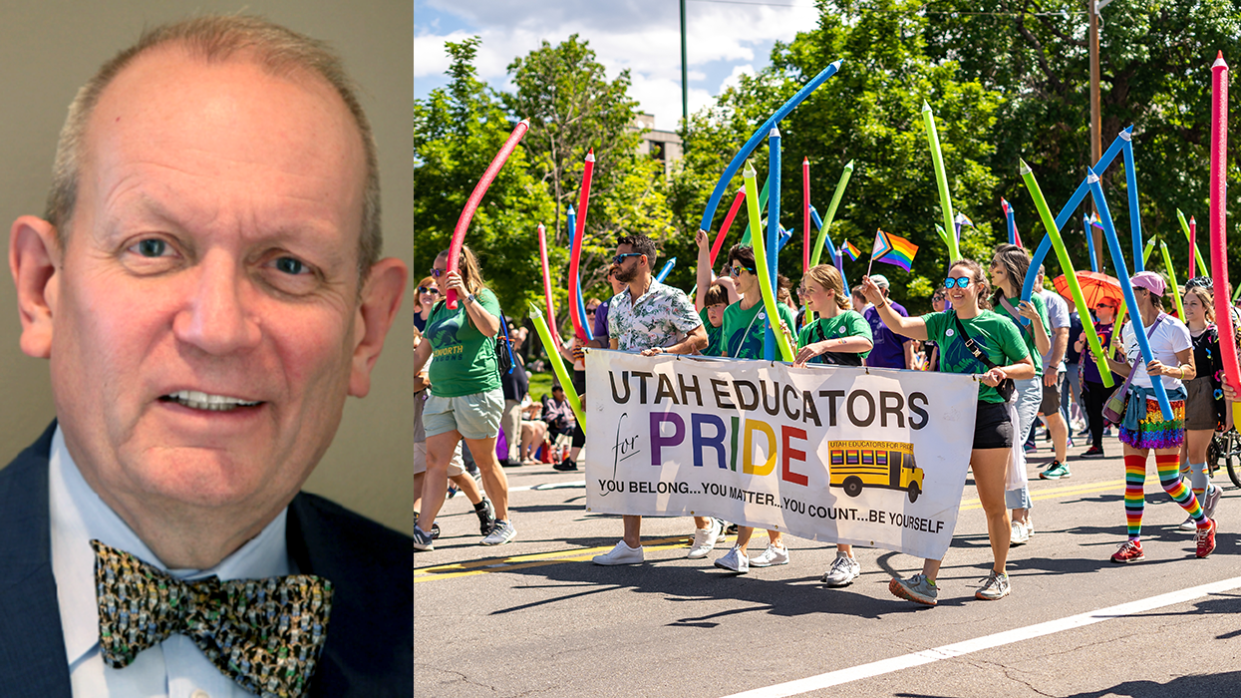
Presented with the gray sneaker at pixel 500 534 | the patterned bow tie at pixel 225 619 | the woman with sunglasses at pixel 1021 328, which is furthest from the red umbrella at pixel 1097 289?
the patterned bow tie at pixel 225 619

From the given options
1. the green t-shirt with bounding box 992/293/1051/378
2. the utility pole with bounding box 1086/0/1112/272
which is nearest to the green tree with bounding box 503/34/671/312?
the utility pole with bounding box 1086/0/1112/272

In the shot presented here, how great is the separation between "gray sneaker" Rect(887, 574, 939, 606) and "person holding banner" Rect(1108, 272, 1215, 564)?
1948mm

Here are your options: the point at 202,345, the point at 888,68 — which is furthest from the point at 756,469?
the point at 888,68

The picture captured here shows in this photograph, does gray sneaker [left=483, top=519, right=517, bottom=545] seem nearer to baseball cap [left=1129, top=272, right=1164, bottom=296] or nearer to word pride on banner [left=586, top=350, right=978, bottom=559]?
word pride on banner [left=586, top=350, right=978, bottom=559]

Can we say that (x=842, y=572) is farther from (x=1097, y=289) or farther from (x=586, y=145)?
(x=586, y=145)

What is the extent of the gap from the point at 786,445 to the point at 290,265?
5176mm

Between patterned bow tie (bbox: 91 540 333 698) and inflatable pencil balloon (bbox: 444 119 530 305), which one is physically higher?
inflatable pencil balloon (bbox: 444 119 530 305)

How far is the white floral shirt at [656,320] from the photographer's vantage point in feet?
23.5

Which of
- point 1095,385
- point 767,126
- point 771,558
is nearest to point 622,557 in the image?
point 771,558

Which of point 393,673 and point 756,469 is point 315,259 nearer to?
point 393,673

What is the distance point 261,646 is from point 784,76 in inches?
1121

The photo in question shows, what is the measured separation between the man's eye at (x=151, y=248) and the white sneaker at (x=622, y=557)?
6002mm

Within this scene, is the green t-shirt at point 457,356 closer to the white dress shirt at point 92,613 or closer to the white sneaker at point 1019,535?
the white sneaker at point 1019,535

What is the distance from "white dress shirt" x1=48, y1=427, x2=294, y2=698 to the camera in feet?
4.80
